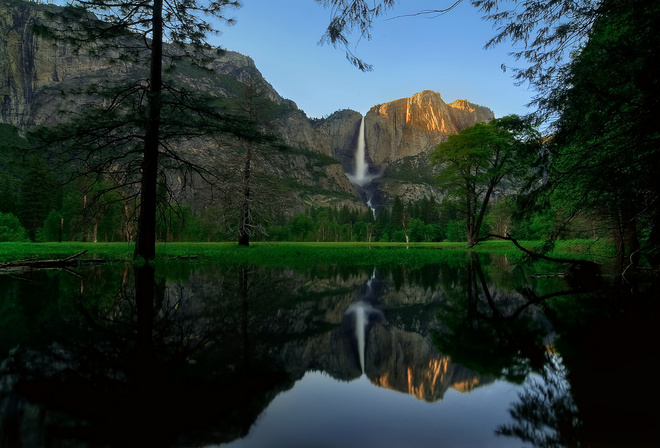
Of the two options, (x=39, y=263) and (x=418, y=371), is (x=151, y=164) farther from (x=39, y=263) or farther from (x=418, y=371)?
(x=418, y=371)

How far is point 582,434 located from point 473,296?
517 cm

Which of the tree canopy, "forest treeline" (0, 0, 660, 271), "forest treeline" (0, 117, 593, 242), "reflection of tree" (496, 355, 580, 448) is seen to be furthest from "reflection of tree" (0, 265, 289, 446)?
the tree canopy

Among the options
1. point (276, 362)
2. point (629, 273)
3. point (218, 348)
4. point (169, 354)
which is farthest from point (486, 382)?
point (629, 273)

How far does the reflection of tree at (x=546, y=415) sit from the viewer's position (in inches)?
77.6

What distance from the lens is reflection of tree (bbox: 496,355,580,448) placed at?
1.97m

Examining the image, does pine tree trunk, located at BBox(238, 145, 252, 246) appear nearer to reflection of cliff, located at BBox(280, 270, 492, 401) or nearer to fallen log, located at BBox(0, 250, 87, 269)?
fallen log, located at BBox(0, 250, 87, 269)

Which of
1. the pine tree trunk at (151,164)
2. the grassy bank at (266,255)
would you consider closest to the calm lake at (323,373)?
the pine tree trunk at (151,164)

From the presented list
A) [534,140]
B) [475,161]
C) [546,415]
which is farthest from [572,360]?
[475,161]

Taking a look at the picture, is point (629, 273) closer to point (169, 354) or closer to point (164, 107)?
point (169, 354)

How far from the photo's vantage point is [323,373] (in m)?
3.07

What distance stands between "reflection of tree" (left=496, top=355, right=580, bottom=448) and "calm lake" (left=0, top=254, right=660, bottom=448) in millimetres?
14

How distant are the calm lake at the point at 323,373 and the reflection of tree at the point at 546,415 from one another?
1 centimetres

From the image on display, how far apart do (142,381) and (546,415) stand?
9.49 ft

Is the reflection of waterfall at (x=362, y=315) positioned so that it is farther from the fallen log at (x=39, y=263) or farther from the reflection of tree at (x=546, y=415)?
the fallen log at (x=39, y=263)
